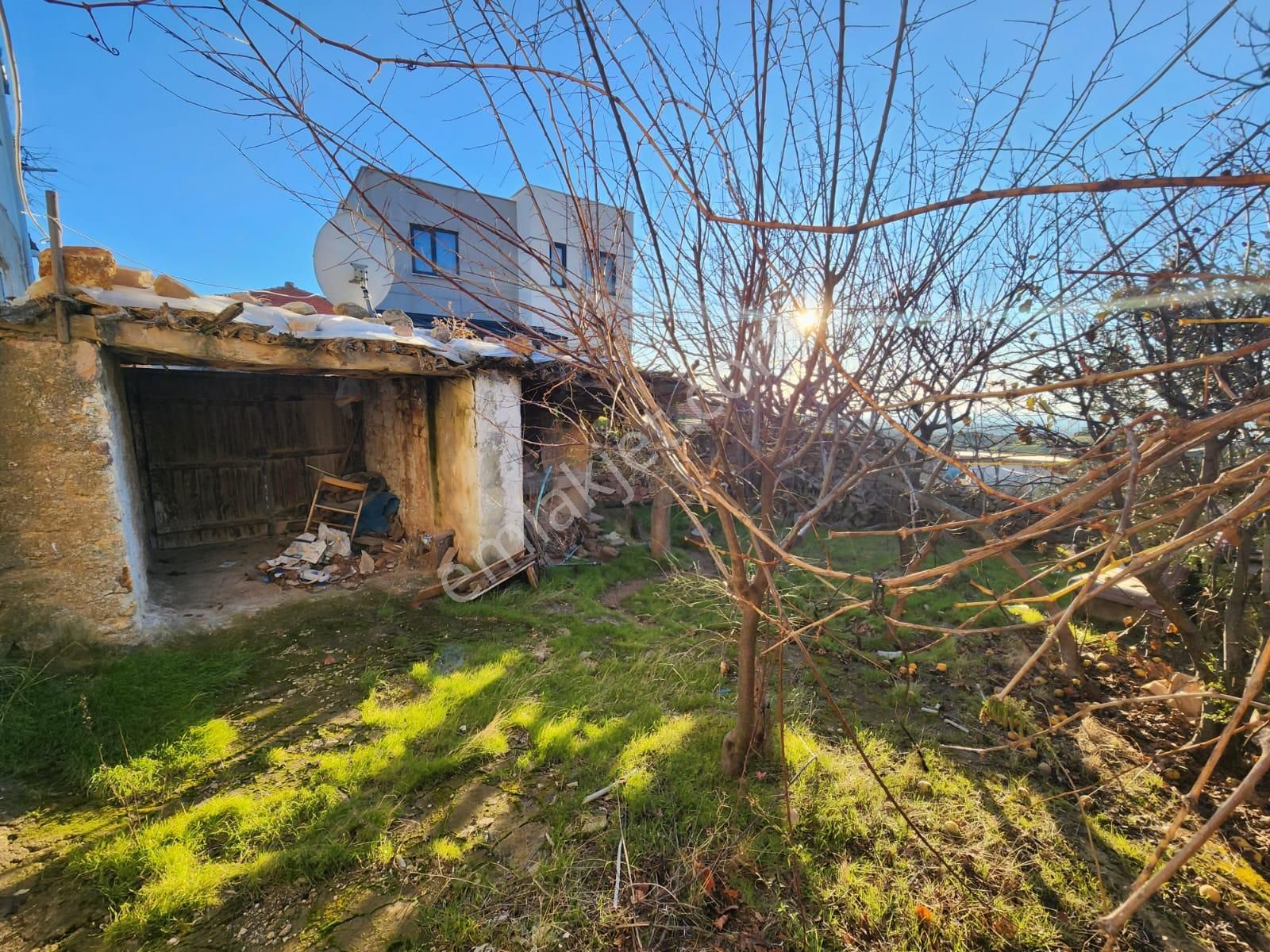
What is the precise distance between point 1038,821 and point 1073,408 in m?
2.87

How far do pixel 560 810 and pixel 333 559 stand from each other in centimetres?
502

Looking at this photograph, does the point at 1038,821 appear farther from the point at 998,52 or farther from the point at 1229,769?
the point at 998,52

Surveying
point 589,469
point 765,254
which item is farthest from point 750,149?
point 589,469

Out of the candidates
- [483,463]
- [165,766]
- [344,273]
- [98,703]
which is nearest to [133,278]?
[344,273]

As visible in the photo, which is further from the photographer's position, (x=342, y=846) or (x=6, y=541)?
(x=6, y=541)

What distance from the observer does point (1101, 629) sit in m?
5.20

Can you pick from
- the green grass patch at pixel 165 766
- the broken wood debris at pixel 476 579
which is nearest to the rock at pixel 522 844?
the green grass patch at pixel 165 766

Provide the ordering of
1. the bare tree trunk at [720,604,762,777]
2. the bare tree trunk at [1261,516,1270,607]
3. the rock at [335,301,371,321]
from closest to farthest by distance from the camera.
Answer: the bare tree trunk at [720,604,762,777] → the bare tree trunk at [1261,516,1270,607] → the rock at [335,301,371,321]

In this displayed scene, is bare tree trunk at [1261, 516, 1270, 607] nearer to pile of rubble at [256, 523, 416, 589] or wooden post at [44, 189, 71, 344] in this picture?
pile of rubble at [256, 523, 416, 589]

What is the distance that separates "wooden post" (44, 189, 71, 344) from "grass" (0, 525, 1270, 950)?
2.48 meters

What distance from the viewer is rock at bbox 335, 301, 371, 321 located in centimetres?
586

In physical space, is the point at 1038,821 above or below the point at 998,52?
below

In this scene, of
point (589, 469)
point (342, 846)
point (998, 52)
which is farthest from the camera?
point (589, 469)

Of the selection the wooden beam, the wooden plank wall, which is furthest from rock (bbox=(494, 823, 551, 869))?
the wooden plank wall
